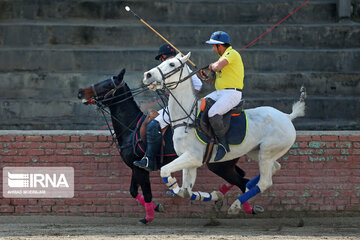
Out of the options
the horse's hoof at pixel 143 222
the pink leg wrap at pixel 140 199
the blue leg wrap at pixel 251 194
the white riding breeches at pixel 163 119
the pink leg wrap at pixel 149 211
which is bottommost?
the horse's hoof at pixel 143 222

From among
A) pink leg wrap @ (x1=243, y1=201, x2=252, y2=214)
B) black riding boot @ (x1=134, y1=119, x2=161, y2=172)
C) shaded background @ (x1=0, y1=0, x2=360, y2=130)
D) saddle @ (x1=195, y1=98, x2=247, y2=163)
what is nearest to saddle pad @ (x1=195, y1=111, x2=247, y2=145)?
saddle @ (x1=195, y1=98, x2=247, y2=163)

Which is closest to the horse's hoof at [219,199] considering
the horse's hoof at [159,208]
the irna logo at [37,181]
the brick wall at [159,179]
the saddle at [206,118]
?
the brick wall at [159,179]

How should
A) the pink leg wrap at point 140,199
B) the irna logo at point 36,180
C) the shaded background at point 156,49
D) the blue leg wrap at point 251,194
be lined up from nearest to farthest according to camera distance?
the blue leg wrap at point 251,194
the pink leg wrap at point 140,199
the irna logo at point 36,180
the shaded background at point 156,49

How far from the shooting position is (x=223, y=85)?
9695 mm

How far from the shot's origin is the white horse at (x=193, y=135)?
9.41 meters

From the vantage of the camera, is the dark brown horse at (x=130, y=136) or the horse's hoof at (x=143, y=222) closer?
the dark brown horse at (x=130, y=136)

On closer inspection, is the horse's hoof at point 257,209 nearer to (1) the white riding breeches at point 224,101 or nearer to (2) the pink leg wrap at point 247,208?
(2) the pink leg wrap at point 247,208

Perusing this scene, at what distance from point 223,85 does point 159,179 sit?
2384 mm

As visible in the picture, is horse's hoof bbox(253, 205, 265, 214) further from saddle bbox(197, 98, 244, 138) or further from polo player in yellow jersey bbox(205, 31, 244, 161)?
saddle bbox(197, 98, 244, 138)

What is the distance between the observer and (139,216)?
11.4m

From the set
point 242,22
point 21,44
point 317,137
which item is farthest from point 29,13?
point 317,137

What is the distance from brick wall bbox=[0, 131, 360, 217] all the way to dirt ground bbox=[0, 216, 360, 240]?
173 millimetres

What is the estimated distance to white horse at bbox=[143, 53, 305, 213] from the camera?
9.41 m

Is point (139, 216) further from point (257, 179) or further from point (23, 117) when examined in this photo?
point (23, 117)
